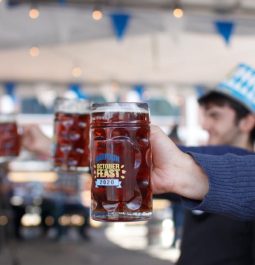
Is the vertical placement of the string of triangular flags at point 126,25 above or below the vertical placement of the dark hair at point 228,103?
above

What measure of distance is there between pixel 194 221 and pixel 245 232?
27 centimetres

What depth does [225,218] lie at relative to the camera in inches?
79.8

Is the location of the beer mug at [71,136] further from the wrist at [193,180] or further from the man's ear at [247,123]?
the man's ear at [247,123]

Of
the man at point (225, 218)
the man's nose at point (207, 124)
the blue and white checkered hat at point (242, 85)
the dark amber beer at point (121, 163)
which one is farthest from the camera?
the man's nose at point (207, 124)

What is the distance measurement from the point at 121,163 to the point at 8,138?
1223 mm

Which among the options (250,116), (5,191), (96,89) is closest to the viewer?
(250,116)

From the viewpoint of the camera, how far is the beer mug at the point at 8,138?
219 cm

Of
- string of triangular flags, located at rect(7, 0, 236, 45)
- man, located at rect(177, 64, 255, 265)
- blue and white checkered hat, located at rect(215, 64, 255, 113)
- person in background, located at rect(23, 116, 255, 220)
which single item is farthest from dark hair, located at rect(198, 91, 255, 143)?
string of triangular flags, located at rect(7, 0, 236, 45)

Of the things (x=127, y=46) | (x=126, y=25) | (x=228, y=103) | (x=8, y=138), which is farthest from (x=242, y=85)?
(x=127, y=46)

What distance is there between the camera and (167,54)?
733cm

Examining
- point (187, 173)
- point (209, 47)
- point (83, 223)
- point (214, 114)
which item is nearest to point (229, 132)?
point (214, 114)

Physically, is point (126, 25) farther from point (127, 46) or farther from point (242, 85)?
point (242, 85)

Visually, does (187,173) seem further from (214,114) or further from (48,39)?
(48,39)

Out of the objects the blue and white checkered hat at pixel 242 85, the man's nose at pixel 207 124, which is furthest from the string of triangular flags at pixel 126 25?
the blue and white checkered hat at pixel 242 85
